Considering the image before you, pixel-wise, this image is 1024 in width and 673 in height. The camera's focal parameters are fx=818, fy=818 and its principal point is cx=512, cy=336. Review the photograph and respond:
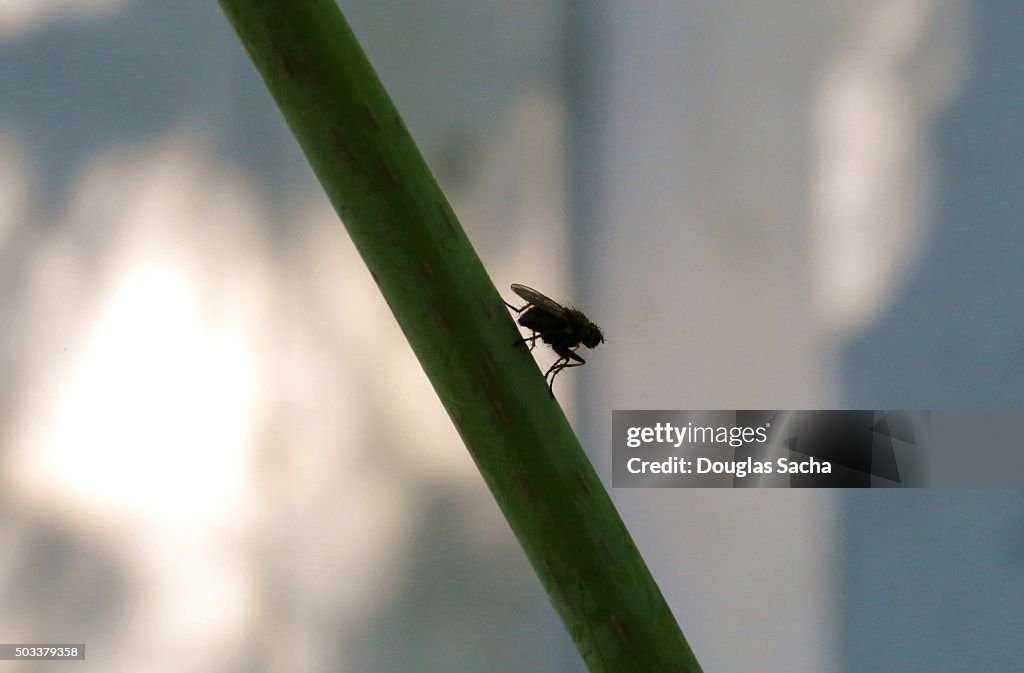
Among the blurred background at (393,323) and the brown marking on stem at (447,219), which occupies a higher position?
the blurred background at (393,323)

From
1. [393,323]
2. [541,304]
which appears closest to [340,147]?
[541,304]

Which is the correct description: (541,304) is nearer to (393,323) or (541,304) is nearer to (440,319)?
(440,319)

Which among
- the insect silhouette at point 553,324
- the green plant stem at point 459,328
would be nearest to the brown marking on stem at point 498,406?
the green plant stem at point 459,328

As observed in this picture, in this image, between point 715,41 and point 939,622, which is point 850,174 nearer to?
point 715,41

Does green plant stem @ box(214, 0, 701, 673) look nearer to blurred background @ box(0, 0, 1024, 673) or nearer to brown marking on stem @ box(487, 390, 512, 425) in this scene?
brown marking on stem @ box(487, 390, 512, 425)

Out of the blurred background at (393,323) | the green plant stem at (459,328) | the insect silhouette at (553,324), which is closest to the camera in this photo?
the green plant stem at (459,328)

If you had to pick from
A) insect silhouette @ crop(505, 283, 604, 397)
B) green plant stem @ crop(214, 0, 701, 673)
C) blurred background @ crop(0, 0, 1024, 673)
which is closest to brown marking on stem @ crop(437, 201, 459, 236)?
green plant stem @ crop(214, 0, 701, 673)

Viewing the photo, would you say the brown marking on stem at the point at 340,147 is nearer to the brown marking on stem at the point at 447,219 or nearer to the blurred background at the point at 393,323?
the brown marking on stem at the point at 447,219

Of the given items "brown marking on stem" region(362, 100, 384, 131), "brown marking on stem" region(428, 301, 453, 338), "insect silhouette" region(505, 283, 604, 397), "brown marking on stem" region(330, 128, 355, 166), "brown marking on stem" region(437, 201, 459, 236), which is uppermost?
"insect silhouette" region(505, 283, 604, 397)
